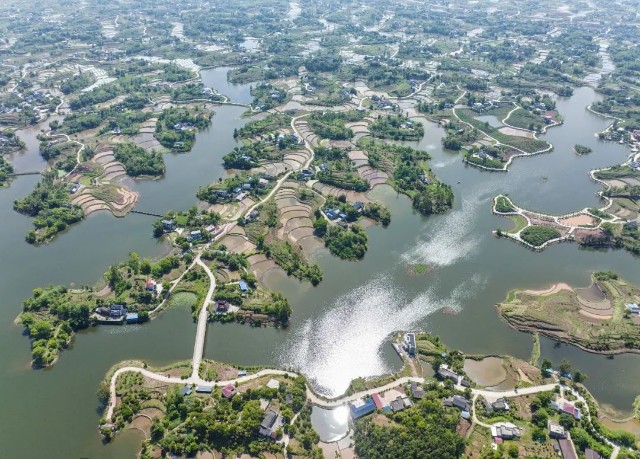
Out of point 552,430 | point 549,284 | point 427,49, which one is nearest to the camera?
point 552,430

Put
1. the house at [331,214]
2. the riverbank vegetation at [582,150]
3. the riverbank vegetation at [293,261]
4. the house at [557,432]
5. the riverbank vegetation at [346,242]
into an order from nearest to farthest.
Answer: the house at [557,432]
the riverbank vegetation at [293,261]
the riverbank vegetation at [346,242]
the house at [331,214]
the riverbank vegetation at [582,150]

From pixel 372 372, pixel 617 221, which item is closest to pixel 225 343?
pixel 372 372

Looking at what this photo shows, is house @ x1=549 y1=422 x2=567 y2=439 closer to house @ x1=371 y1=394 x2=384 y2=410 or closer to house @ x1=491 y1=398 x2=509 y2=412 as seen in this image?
house @ x1=491 y1=398 x2=509 y2=412

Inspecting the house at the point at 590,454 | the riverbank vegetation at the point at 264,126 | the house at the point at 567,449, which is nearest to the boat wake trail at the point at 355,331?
the house at the point at 567,449

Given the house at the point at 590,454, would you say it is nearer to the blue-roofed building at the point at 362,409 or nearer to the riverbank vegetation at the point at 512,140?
the blue-roofed building at the point at 362,409

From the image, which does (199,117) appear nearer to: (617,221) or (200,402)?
(200,402)
